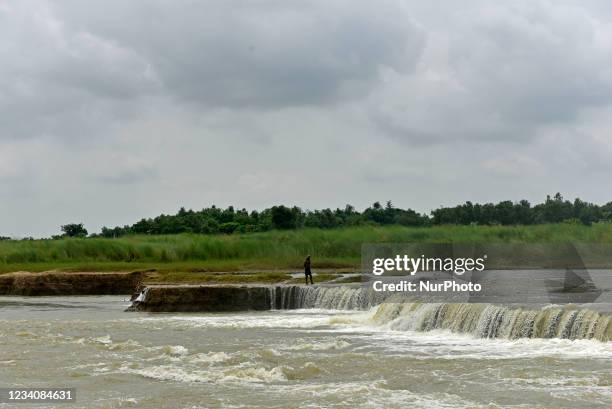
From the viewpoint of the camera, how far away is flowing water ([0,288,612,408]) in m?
12.3

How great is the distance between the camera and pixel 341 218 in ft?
262

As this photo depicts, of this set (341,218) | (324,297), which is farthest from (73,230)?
(324,297)

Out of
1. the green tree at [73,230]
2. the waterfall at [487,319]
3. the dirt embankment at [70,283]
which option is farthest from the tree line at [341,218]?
the waterfall at [487,319]

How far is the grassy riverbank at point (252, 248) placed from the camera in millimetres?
42969

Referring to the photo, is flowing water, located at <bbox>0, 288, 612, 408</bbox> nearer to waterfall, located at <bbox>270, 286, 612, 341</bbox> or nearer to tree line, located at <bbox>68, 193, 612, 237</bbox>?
waterfall, located at <bbox>270, 286, 612, 341</bbox>

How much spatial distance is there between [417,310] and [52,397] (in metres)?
11.2

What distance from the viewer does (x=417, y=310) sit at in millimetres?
21562

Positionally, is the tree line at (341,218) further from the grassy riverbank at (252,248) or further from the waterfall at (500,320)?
the waterfall at (500,320)

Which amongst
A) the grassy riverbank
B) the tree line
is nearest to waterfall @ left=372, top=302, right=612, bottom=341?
the grassy riverbank

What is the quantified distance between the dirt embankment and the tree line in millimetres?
27240

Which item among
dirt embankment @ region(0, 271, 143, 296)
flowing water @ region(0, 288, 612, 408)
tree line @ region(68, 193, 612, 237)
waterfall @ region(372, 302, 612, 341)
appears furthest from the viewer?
tree line @ region(68, 193, 612, 237)

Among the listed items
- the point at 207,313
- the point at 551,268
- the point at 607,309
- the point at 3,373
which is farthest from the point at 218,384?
the point at 551,268

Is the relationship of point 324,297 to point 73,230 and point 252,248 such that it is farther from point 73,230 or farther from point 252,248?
point 73,230

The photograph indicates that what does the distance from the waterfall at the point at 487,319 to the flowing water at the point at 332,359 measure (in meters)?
0.03
